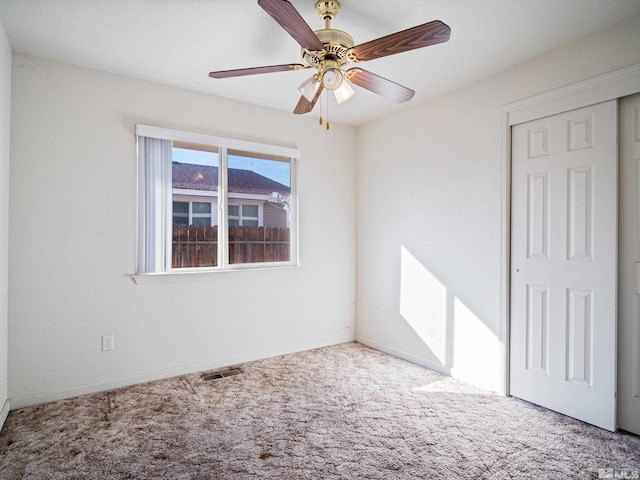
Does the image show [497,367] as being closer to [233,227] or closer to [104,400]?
[233,227]

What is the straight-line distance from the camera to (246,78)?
3113mm

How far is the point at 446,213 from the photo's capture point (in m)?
3.39

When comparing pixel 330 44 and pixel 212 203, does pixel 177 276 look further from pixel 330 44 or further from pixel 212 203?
pixel 330 44

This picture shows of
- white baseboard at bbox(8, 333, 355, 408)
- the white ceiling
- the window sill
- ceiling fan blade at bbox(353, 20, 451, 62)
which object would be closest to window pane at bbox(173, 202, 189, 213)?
the window sill

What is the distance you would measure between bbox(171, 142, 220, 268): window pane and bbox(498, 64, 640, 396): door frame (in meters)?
2.57

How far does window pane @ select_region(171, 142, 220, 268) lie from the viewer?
11.0 feet

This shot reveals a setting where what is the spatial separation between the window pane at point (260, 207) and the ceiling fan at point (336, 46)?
147cm

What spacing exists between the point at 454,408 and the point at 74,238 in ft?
10.4

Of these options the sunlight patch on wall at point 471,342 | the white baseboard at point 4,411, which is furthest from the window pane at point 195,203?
the sunlight patch on wall at point 471,342

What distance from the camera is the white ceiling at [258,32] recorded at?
2146mm

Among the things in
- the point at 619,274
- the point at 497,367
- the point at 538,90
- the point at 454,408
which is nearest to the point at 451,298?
the point at 497,367

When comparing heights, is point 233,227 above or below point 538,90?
below

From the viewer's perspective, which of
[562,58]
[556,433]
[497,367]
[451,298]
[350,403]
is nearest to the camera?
[556,433]

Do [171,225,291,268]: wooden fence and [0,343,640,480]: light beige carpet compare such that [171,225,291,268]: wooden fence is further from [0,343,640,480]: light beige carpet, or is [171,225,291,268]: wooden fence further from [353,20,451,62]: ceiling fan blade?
[353,20,451,62]: ceiling fan blade
